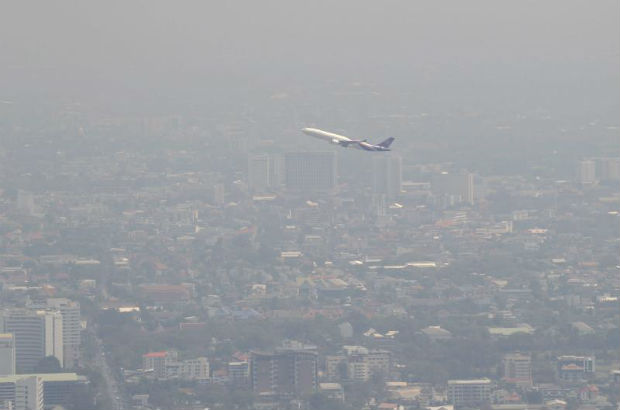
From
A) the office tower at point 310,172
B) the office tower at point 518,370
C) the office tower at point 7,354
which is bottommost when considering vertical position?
the office tower at point 518,370

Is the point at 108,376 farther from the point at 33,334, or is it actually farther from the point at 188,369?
the point at 33,334

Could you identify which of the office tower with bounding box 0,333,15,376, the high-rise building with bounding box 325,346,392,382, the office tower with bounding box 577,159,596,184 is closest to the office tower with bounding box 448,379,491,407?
the high-rise building with bounding box 325,346,392,382

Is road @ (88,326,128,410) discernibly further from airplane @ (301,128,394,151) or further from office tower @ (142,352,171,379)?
airplane @ (301,128,394,151)

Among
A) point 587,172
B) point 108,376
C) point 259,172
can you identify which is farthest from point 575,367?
point 587,172

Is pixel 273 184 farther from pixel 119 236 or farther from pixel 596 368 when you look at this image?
pixel 596 368

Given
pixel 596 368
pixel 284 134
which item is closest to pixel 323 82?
pixel 284 134

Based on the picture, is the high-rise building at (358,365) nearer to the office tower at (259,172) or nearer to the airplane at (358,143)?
the airplane at (358,143)

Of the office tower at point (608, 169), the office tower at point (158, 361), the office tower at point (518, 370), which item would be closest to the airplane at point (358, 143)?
the office tower at point (518, 370)
